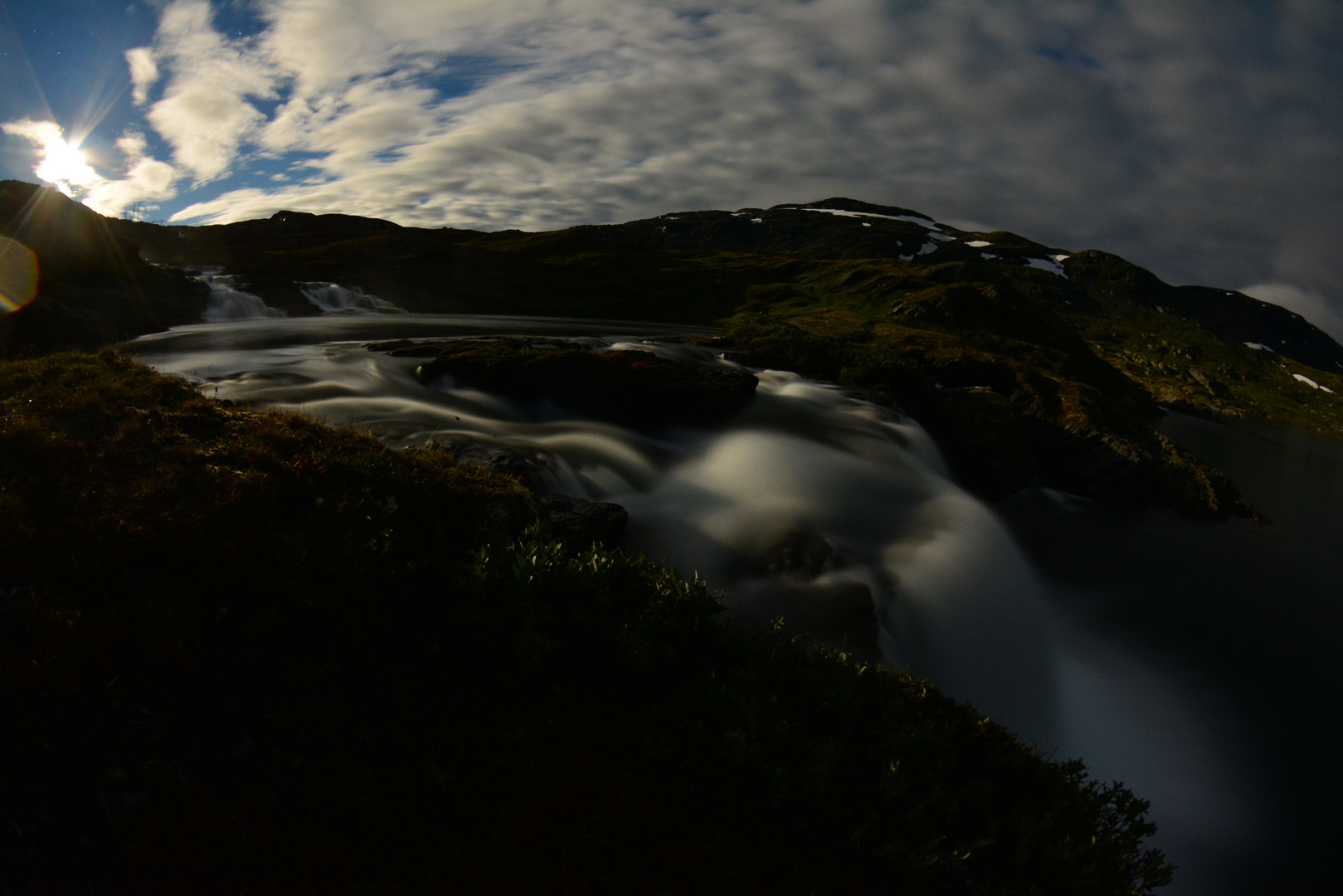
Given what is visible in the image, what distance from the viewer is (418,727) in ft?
16.4

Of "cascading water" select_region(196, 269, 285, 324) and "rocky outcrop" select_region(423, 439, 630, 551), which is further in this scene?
"cascading water" select_region(196, 269, 285, 324)

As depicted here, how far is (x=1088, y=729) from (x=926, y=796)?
7963 mm

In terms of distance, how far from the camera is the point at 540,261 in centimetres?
10494

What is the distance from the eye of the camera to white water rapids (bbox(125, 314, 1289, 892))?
993cm

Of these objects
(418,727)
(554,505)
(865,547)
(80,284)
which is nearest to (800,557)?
(865,547)

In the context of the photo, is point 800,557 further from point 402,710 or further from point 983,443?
point 983,443

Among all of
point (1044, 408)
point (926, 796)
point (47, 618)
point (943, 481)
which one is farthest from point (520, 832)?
point (1044, 408)

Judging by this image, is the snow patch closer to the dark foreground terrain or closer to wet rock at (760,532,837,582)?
wet rock at (760,532,837,582)

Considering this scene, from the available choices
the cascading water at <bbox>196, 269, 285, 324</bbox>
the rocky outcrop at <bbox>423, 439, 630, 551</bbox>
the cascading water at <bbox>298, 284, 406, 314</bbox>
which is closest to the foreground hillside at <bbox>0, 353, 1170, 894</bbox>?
the rocky outcrop at <bbox>423, 439, 630, 551</bbox>

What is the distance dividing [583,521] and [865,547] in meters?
6.38

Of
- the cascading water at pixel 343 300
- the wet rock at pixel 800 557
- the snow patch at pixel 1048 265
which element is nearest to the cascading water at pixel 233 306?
the cascading water at pixel 343 300

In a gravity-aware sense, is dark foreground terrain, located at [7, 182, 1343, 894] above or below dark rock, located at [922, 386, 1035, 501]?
below

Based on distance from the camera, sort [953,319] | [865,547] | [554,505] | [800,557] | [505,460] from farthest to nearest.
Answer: [953,319], [865,547], [505,460], [800,557], [554,505]

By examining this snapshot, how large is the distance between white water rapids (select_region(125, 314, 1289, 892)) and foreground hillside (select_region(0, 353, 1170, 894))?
3019mm
